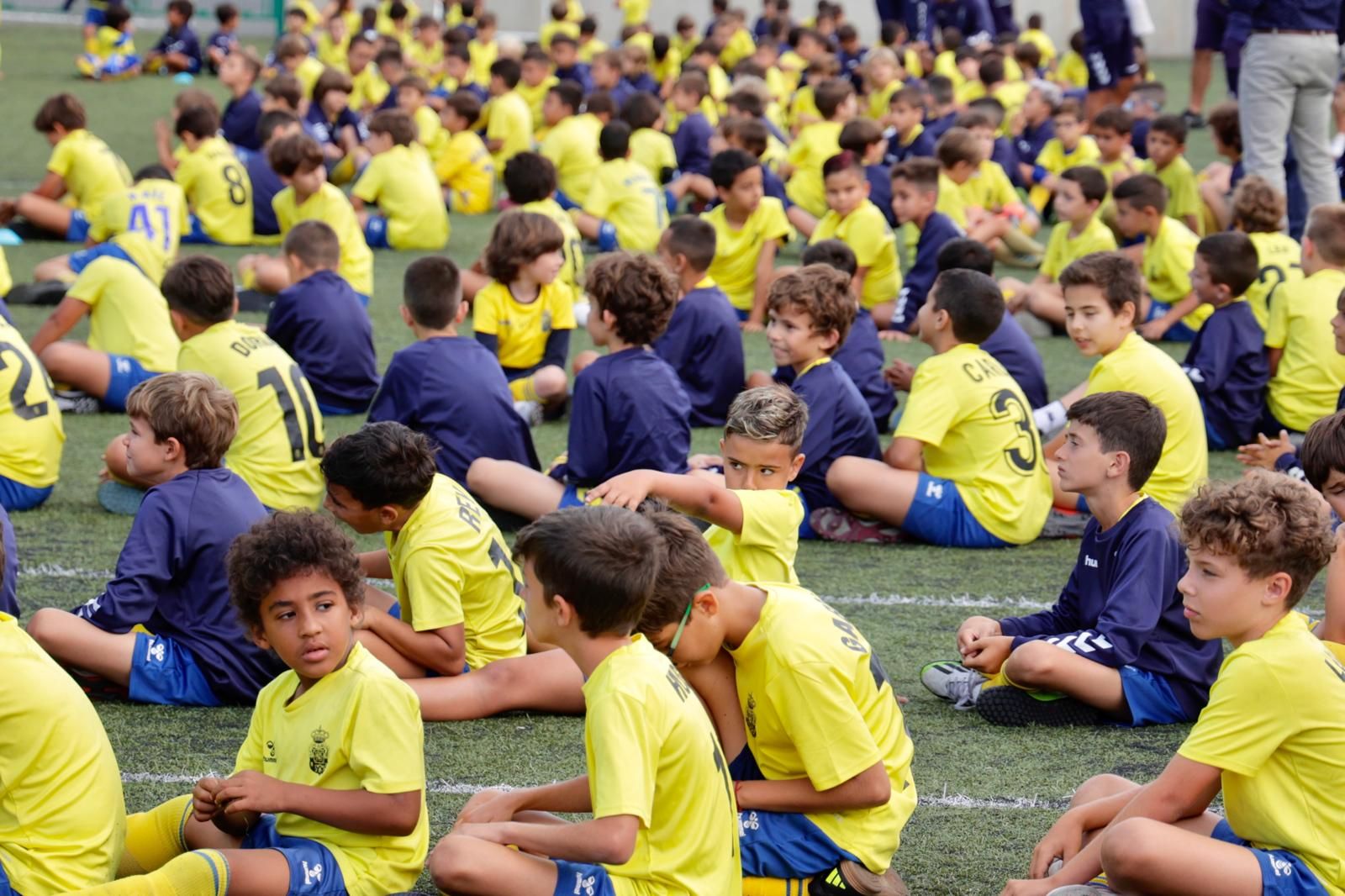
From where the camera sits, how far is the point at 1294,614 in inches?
129

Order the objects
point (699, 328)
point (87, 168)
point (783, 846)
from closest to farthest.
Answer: point (783, 846)
point (699, 328)
point (87, 168)

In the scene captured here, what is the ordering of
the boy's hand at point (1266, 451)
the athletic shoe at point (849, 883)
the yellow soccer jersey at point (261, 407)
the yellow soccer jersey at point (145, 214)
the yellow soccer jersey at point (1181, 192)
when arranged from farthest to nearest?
the yellow soccer jersey at point (1181, 192)
the yellow soccer jersey at point (145, 214)
the yellow soccer jersey at point (261, 407)
the boy's hand at point (1266, 451)
the athletic shoe at point (849, 883)

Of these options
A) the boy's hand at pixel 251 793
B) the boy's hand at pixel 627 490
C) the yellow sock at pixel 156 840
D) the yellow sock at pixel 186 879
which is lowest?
the yellow sock at pixel 156 840

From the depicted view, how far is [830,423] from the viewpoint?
6078mm

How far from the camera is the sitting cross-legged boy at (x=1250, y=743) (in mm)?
3137

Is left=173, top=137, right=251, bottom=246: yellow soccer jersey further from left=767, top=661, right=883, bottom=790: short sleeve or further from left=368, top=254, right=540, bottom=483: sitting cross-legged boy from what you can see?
left=767, top=661, right=883, bottom=790: short sleeve

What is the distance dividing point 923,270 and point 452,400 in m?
4.11

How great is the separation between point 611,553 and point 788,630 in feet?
1.54

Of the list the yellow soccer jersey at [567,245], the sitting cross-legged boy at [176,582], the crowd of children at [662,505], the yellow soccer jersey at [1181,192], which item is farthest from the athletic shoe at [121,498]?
the yellow soccer jersey at [1181,192]

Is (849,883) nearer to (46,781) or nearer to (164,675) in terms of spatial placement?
(46,781)

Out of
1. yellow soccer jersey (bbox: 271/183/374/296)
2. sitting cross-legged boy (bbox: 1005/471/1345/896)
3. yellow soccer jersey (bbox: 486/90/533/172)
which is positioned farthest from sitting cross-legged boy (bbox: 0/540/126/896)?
yellow soccer jersey (bbox: 486/90/533/172)

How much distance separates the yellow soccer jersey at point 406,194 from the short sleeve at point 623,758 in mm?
9671

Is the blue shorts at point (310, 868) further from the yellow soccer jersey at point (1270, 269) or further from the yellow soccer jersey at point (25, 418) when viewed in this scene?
the yellow soccer jersey at point (1270, 269)

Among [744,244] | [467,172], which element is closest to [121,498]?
[744,244]
